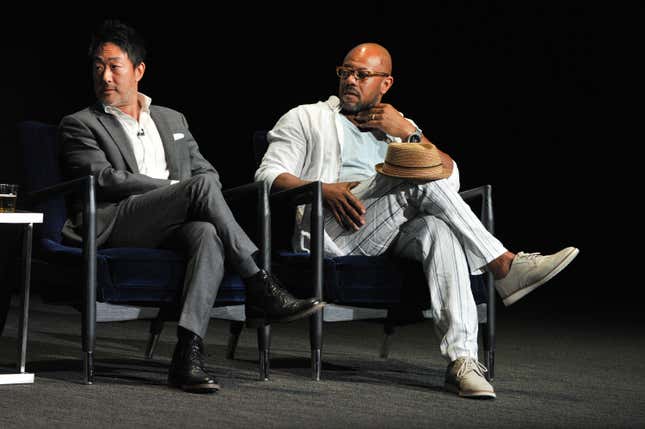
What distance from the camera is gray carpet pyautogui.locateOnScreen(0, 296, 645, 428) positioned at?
2611mm

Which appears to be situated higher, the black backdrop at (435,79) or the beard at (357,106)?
the black backdrop at (435,79)

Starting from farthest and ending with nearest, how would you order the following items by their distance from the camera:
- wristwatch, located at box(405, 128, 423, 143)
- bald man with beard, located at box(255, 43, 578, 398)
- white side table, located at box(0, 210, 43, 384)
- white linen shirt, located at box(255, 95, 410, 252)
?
1. white linen shirt, located at box(255, 95, 410, 252)
2. wristwatch, located at box(405, 128, 423, 143)
3. bald man with beard, located at box(255, 43, 578, 398)
4. white side table, located at box(0, 210, 43, 384)

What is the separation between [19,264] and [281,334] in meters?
1.78

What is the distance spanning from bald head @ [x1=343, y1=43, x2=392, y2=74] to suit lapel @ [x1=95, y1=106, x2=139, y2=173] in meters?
0.80

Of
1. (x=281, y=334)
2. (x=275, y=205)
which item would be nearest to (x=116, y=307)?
(x=275, y=205)

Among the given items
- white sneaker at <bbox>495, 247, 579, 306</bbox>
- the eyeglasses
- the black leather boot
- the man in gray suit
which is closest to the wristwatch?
the eyeglasses

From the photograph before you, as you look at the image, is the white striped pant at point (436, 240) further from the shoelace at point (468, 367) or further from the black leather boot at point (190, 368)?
the black leather boot at point (190, 368)

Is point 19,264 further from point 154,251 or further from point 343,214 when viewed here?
point 343,214

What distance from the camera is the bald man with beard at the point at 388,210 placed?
3191 mm

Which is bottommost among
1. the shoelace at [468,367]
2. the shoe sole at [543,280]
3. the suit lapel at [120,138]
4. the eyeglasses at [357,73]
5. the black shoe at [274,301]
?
the shoelace at [468,367]

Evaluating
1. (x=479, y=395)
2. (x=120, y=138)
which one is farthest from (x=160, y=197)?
(x=479, y=395)

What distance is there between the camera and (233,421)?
8.36ft

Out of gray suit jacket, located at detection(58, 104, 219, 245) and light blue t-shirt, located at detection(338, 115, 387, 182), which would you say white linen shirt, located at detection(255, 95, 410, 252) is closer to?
light blue t-shirt, located at detection(338, 115, 387, 182)

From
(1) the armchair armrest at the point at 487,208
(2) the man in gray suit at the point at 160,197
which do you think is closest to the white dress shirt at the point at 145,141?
(2) the man in gray suit at the point at 160,197
